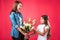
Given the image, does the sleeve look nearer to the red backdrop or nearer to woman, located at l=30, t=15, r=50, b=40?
the red backdrop

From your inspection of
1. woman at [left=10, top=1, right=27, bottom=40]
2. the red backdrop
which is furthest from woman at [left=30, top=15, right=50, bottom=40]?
woman at [left=10, top=1, right=27, bottom=40]

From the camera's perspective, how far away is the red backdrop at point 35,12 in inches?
160

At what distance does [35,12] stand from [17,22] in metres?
0.36

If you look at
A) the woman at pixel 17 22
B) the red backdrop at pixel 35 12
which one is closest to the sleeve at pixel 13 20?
the woman at pixel 17 22

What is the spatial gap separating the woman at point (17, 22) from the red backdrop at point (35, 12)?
85 millimetres

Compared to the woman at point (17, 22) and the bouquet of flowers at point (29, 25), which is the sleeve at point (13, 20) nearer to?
the woman at point (17, 22)

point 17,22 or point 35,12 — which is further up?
point 35,12

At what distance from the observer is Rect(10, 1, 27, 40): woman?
3.94 m

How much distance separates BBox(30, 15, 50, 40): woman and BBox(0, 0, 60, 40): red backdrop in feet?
0.29

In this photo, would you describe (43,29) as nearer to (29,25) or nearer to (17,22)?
(29,25)

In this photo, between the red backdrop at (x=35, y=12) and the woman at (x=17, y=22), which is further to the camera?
the red backdrop at (x=35, y=12)

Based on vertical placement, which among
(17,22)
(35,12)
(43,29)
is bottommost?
(43,29)

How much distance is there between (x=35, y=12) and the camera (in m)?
4.10

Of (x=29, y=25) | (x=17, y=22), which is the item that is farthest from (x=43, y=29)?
(x=17, y=22)
